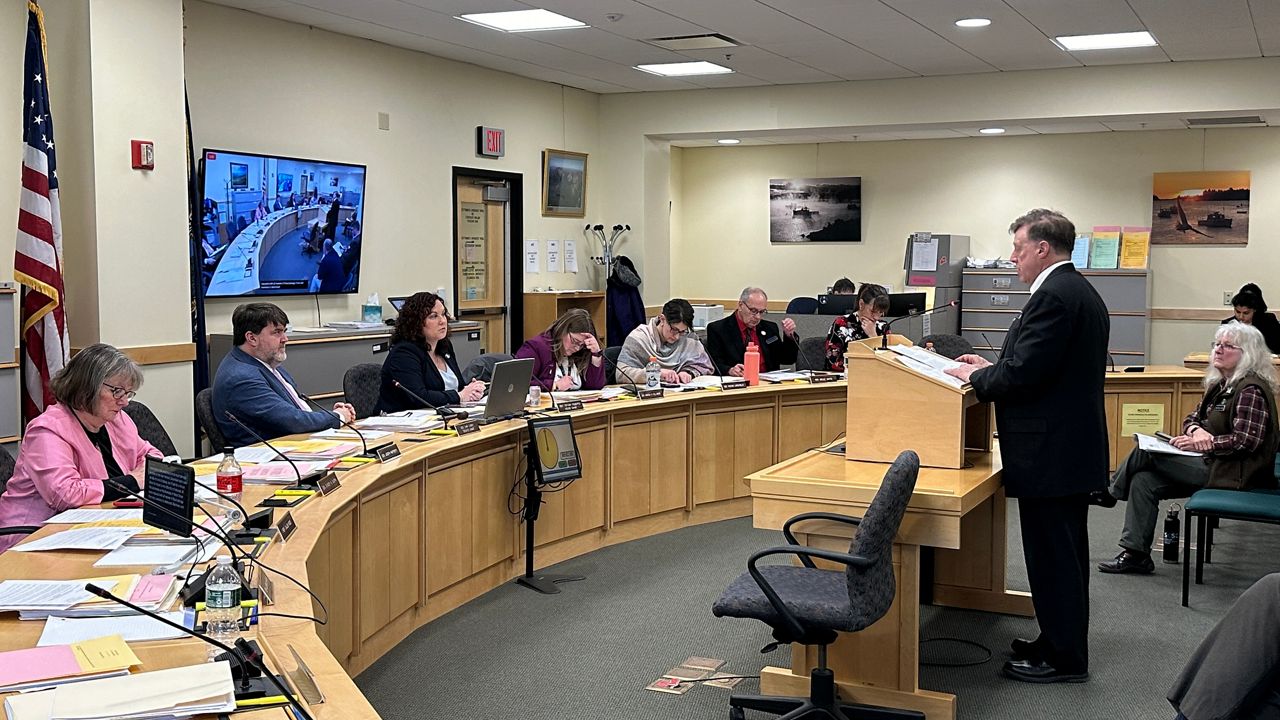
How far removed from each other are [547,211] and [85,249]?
16.6 ft

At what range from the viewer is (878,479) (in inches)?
160

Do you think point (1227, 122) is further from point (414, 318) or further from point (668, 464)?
point (414, 318)

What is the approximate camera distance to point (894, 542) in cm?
395

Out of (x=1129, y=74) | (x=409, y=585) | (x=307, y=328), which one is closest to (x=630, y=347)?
(x=307, y=328)

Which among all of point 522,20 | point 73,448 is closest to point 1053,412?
point 73,448

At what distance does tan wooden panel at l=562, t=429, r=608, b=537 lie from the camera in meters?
6.12

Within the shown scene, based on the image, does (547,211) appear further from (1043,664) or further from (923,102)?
(1043,664)

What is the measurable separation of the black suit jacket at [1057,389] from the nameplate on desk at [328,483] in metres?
2.24

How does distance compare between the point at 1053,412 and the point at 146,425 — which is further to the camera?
the point at 146,425

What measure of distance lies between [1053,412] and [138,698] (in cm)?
312

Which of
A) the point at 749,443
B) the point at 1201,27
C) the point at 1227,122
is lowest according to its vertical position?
the point at 749,443

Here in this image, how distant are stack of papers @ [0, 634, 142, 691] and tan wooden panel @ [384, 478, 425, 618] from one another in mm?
2253

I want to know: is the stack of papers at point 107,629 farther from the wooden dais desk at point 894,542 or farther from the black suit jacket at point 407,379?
the black suit jacket at point 407,379

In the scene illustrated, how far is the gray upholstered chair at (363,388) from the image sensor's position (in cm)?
594
